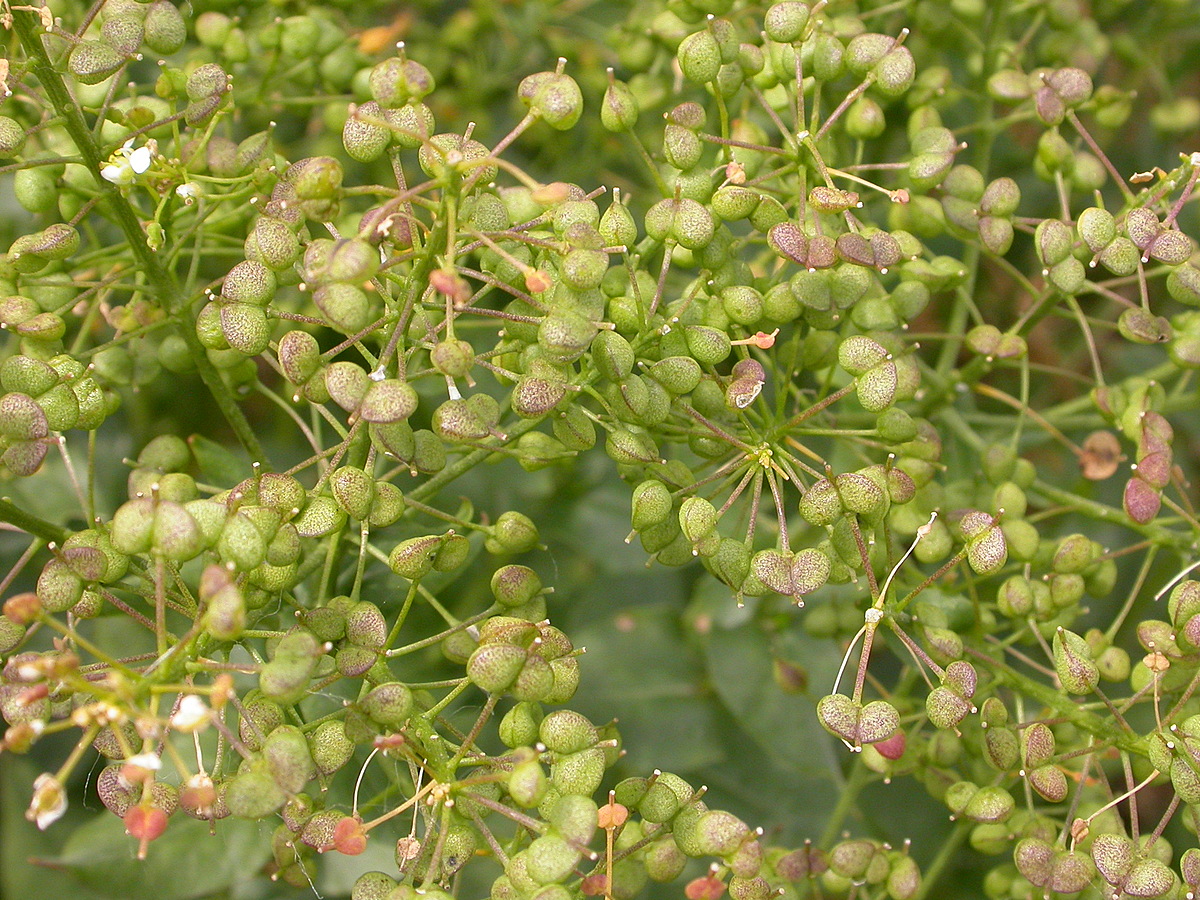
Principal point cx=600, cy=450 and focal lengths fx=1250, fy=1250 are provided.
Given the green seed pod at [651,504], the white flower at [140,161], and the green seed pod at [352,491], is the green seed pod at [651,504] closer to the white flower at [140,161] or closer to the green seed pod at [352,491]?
the green seed pod at [352,491]

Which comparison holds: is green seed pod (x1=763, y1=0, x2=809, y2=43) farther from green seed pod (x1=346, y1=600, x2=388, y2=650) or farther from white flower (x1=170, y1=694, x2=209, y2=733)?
white flower (x1=170, y1=694, x2=209, y2=733)

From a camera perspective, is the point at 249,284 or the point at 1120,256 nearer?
the point at 249,284

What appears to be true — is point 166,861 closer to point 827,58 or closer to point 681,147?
point 681,147

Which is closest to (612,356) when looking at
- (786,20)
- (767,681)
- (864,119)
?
(786,20)

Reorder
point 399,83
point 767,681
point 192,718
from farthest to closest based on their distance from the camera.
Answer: point 767,681
point 399,83
point 192,718

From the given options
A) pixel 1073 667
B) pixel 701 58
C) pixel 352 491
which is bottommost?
pixel 1073 667

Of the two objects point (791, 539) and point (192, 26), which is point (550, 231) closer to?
point (791, 539)

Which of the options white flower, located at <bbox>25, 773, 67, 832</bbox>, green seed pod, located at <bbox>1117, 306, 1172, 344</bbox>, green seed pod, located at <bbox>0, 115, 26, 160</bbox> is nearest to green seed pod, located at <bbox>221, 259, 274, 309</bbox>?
green seed pod, located at <bbox>0, 115, 26, 160</bbox>

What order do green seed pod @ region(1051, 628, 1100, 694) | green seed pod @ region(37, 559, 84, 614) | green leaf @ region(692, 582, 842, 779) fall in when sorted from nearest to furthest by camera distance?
1. green seed pod @ region(37, 559, 84, 614)
2. green seed pod @ region(1051, 628, 1100, 694)
3. green leaf @ region(692, 582, 842, 779)

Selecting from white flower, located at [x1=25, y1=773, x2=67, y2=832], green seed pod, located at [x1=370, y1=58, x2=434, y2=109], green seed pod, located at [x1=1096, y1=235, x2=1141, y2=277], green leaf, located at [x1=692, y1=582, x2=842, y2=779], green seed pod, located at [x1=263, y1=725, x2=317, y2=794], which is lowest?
green leaf, located at [x1=692, y1=582, x2=842, y2=779]

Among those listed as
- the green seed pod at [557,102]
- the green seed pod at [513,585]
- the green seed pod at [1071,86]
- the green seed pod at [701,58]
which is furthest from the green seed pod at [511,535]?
the green seed pod at [1071,86]

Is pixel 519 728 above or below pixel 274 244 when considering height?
below

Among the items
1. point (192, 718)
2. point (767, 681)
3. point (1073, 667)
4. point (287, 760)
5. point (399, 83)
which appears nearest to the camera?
point (192, 718)
